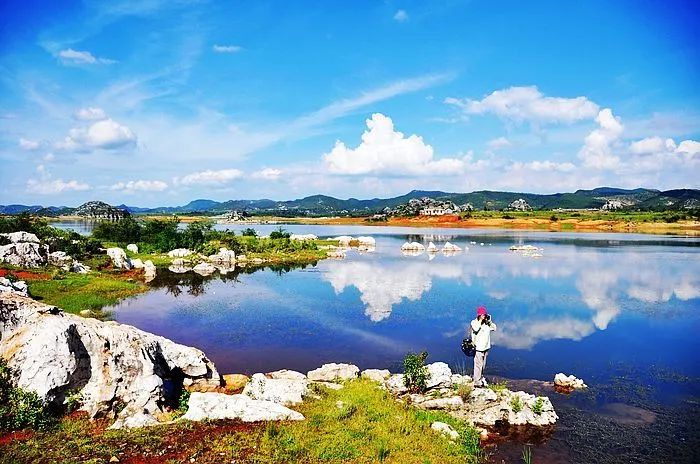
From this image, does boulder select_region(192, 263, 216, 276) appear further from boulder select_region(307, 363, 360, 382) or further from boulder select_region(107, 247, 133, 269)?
boulder select_region(307, 363, 360, 382)

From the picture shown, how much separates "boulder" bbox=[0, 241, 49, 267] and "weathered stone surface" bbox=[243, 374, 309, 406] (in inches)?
1633

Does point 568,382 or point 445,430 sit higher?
point 445,430

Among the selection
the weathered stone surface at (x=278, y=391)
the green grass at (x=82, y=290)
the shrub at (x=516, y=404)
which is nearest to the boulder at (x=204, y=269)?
the green grass at (x=82, y=290)

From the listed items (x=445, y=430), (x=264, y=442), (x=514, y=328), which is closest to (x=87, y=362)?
(x=264, y=442)

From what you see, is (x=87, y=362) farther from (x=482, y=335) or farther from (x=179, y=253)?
(x=179, y=253)

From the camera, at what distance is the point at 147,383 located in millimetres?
15812

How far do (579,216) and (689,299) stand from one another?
141482mm

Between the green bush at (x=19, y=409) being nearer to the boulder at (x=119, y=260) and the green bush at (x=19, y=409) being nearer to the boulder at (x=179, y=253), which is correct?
the boulder at (x=119, y=260)

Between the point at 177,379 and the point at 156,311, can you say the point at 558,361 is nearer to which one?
the point at 177,379

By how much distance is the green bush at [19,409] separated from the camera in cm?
1325

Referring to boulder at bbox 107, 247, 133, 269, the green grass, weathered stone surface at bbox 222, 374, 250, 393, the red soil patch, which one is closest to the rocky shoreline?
weathered stone surface at bbox 222, 374, 250, 393

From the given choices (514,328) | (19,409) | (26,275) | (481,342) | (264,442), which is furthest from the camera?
(26,275)

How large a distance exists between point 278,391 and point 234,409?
226 cm

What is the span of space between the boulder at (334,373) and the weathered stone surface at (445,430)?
Result: 5.87m
